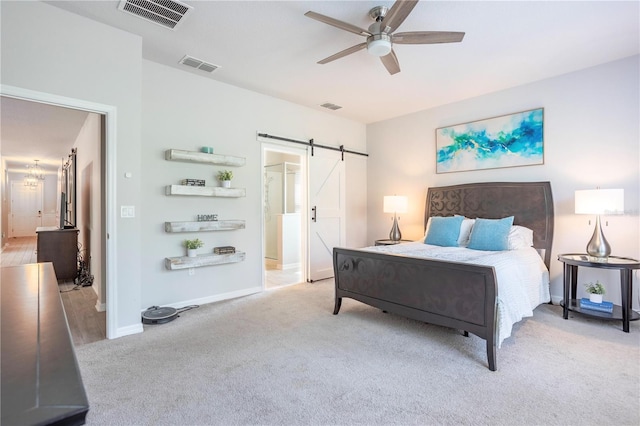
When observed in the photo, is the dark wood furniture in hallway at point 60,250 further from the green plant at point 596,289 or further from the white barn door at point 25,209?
the white barn door at point 25,209

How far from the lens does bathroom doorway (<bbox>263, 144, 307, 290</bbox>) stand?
6.51 m

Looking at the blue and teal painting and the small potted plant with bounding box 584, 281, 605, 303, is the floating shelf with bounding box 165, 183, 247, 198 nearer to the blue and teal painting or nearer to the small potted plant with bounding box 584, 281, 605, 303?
the blue and teal painting

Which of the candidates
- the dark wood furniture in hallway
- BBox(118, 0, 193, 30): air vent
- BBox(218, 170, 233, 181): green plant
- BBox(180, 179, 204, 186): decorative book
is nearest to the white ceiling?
BBox(118, 0, 193, 30): air vent

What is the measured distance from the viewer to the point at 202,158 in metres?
3.83

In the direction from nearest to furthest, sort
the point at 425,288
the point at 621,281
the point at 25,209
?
the point at 425,288
the point at 621,281
the point at 25,209

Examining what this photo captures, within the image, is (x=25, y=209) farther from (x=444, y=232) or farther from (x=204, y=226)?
(x=444, y=232)

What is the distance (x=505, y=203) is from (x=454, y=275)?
7.57 feet

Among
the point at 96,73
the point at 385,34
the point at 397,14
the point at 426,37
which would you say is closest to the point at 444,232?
the point at 426,37

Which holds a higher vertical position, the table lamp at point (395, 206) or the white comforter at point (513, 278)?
the table lamp at point (395, 206)

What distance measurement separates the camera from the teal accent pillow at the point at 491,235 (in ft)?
12.3

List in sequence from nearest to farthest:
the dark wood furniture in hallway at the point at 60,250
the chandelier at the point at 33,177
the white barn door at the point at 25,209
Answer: the dark wood furniture in hallway at the point at 60,250 → the chandelier at the point at 33,177 → the white barn door at the point at 25,209

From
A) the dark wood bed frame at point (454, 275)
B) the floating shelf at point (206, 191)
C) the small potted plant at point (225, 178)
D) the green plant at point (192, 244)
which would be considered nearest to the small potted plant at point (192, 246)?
the green plant at point (192, 244)

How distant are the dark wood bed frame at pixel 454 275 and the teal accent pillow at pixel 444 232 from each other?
529 millimetres

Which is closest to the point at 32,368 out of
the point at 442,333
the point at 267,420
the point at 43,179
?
the point at 267,420
